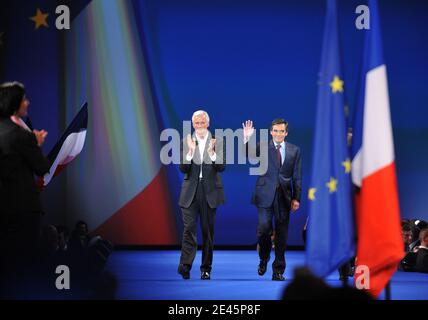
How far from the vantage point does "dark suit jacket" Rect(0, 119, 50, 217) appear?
5234 mm

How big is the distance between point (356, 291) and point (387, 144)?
2869 millimetres

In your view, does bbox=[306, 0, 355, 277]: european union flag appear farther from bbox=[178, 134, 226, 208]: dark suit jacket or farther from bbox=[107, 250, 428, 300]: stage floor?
bbox=[178, 134, 226, 208]: dark suit jacket

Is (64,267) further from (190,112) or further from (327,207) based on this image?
(190,112)

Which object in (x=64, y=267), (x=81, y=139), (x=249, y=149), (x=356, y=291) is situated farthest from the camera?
(x=249, y=149)

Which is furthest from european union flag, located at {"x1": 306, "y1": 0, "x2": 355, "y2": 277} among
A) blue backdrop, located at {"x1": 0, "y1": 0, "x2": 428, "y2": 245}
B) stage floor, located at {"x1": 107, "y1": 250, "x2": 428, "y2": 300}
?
blue backdrop, located at {"x1": 0, "y1": 0, "x2": 428, "y2": 245}

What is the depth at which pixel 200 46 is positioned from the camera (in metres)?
11.6

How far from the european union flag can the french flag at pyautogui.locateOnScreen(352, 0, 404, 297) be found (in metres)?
0.10

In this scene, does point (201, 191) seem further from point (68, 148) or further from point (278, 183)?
point (68, 148)

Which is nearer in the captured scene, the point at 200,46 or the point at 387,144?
the point at 387,144

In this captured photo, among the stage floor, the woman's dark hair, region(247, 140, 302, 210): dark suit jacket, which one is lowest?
Answer: the stage floor

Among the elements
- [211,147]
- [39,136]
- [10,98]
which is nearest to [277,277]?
[211,147]

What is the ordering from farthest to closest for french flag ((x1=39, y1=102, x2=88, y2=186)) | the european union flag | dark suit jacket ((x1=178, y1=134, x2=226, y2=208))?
dark suit jacket ((x1=178, y1=134, x2=226, y2=208)) → french flag ((x1=39, y1=102, x2=88, y2=186)) → the european union flag

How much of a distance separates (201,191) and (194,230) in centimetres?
39
